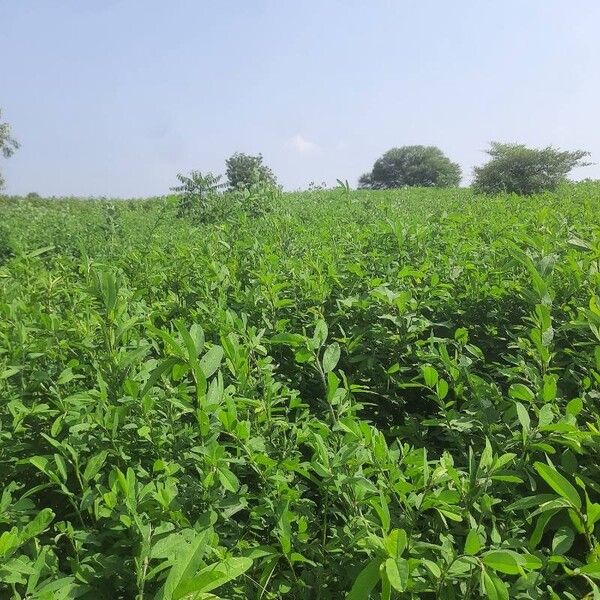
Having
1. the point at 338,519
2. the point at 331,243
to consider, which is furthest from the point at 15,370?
the point at 331,243

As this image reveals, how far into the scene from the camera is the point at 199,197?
869cm

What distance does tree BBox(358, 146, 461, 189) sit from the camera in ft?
180

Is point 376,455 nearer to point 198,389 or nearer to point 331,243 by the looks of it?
point 198,389

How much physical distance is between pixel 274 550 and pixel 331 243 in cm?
269

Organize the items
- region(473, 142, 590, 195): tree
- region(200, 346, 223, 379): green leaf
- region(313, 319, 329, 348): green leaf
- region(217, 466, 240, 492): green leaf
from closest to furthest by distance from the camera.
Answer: region(217, 466, 240, 492): green leaf
region(200, 346, 223, 379): green leaf
region(313, 319, 329, 348): green leaf
region(473, 142, 590, 195): tree

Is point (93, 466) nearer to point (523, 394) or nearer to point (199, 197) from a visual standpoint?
point (523, 394)

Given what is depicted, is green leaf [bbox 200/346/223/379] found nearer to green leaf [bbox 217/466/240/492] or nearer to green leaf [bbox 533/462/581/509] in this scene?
green leaf [bbox 217/466/240/492]

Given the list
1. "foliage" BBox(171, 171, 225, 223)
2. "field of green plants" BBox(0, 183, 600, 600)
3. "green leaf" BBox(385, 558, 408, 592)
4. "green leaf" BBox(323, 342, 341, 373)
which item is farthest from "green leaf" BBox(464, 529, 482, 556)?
"foliage" BBox(171, 171, 225, 223)

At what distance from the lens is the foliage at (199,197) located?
8.38 metres

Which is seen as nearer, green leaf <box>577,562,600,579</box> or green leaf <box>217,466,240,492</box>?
green leaf <box>577,562,600,579</box>

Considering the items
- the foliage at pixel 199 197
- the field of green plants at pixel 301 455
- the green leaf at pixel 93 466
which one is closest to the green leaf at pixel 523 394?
the field of green plants at pixel 301 455

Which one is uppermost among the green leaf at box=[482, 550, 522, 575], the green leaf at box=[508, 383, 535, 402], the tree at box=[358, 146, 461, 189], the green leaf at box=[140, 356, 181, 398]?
the tree at box=[358, 146, 461, 189]

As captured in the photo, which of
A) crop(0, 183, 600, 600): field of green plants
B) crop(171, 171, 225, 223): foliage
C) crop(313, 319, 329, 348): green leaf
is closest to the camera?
crop(0, 183, 600, 600): field of green plants

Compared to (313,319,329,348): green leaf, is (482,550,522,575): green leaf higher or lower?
lower
